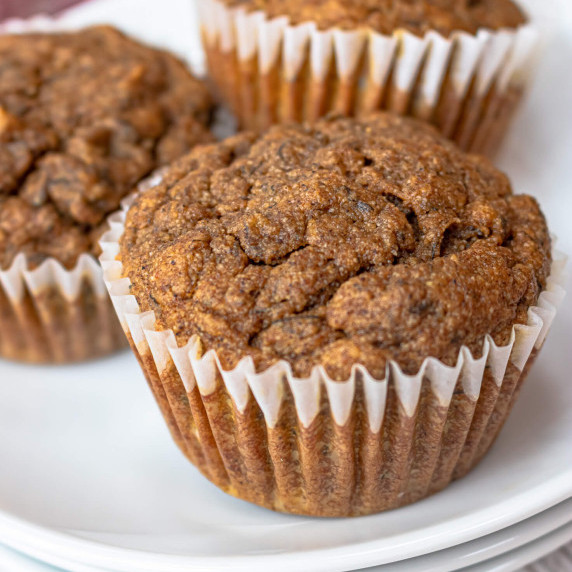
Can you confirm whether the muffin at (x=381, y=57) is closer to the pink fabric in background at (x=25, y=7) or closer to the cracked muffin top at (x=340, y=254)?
the cracked muffin top at (x=340, y=254)

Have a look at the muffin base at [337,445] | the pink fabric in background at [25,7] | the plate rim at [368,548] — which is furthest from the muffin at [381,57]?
the pink fabric in background at [25,7]

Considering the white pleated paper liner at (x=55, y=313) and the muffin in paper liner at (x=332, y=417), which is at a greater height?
the muffin in paper liner at (x=332, y=417)

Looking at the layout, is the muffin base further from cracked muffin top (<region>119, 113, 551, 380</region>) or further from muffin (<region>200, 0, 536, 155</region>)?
muffin (<region>200, 0, 536, 155</region>)

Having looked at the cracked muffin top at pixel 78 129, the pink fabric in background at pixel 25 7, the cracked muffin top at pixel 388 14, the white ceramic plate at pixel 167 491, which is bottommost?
the pink fabric in background at pixel 25 7

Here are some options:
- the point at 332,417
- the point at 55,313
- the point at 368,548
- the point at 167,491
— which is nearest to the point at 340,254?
the point at 332,417

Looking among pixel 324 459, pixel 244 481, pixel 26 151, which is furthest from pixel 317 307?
pixel 26 151

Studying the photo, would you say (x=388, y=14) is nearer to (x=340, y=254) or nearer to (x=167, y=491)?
(x=340, y=254)

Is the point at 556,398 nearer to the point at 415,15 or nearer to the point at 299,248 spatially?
the point at 299,248
